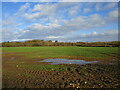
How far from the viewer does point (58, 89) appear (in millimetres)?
5285

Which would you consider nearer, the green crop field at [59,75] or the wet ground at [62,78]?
the wet ground at [62,78]

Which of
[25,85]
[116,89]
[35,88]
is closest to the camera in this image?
[116,89]

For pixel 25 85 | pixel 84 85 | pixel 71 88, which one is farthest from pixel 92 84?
pixel 25 85

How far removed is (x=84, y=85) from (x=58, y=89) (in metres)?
1.55

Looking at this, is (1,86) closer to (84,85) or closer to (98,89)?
(84,85)

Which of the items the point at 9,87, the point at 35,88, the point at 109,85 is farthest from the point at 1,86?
the point at 109,85

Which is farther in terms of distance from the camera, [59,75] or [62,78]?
[59,75]

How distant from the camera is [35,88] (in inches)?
216

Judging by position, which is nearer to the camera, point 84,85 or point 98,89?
point 98,89

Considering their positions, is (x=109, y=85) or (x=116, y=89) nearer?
(x=116, y=89)

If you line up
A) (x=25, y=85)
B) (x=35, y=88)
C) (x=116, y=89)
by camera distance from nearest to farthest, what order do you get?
(x=116, y=89), (x=35, y=88), (x=25, y=85)

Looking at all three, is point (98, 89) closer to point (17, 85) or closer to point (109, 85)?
point (109, 85)

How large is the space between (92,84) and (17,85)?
448 cm

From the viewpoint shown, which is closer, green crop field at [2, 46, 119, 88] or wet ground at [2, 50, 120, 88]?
wet ground at [2, 50, 120, 88]
